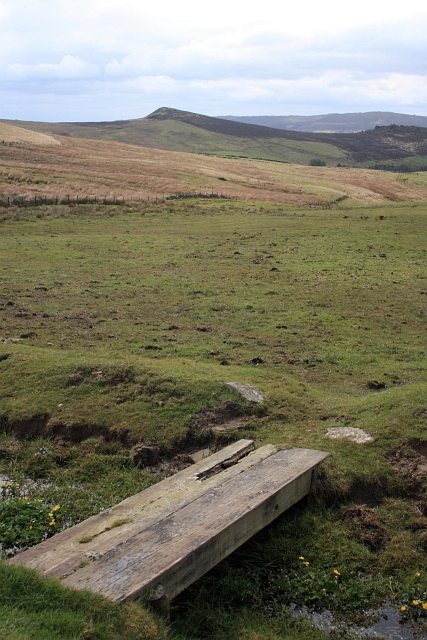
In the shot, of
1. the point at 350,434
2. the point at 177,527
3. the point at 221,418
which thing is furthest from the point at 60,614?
the point at 350,434

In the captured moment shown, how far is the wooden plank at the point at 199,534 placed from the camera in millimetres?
5332

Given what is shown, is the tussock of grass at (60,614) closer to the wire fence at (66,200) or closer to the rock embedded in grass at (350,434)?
the rock embedded in grass at (350,434)

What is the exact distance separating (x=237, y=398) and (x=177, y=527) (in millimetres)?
4337

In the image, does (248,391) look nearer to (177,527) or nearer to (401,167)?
(177,527)

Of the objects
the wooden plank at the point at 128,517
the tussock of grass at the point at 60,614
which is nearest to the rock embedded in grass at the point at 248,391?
the wooden plank at the point at 128,517

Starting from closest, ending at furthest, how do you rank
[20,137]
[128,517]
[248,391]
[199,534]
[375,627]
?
[375,627] → [199,534] → [128,517] → [248,391] → [20,137]

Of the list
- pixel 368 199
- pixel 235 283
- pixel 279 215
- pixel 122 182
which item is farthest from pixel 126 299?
pixel 368 199

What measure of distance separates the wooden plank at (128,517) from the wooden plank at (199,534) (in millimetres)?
186

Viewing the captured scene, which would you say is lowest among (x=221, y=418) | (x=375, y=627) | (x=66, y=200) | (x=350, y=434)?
(x=375, y=627)

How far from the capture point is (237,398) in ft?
34.2

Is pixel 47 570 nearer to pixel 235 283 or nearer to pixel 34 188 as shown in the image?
pixel 235 283

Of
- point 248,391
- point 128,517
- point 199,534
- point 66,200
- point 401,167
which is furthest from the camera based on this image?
point 401,167

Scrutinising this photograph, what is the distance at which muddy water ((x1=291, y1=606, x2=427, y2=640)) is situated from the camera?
5781 mm

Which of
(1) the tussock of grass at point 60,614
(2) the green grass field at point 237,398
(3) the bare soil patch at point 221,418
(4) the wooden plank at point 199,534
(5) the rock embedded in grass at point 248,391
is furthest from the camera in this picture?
(5) the rock embedded in grass at point 248,391
